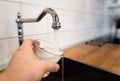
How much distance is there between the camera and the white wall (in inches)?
25.2

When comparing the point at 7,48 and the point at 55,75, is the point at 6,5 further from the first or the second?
the point at 55,75

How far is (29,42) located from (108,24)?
181cm

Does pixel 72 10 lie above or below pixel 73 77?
above

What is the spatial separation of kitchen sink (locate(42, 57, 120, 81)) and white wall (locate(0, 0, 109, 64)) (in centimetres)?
23

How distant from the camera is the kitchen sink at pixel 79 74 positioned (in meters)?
0.62

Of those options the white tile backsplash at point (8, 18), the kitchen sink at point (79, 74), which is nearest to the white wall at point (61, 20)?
the white tile backsplash at point (8, 18)

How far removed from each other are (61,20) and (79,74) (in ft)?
1.42

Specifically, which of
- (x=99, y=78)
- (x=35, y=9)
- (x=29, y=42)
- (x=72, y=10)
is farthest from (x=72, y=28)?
(x=29, y=42)

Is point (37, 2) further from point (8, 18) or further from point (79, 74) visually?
point (79, 74)

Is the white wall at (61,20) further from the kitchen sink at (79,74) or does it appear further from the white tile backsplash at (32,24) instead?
the kitchen sink at (79,74)

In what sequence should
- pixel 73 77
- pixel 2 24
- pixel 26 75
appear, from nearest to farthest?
pixel 26 75, pixel 2 24, pixel 73 77

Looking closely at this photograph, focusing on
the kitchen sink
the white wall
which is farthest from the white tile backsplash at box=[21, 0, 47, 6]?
the kitchen sink

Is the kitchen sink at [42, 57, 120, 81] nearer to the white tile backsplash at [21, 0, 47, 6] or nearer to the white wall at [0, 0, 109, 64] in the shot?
the white wall at [0, 0, 109, 64]

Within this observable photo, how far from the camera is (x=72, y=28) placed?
1142 mm
